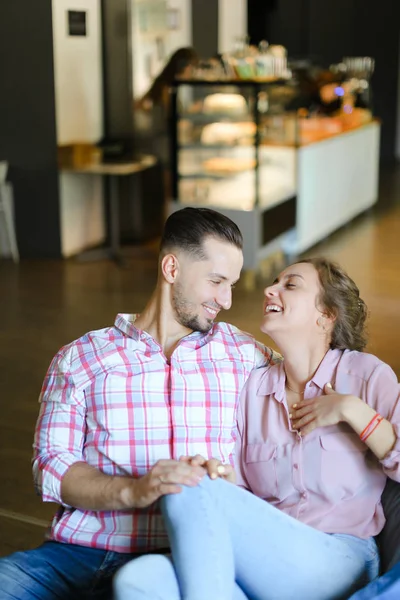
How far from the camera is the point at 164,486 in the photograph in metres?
1.83

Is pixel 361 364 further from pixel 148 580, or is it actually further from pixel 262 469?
pixel 148 580

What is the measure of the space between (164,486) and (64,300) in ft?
15.2

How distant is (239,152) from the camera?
7.06 meters

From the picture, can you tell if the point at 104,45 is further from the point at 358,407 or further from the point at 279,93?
the point at 358,407

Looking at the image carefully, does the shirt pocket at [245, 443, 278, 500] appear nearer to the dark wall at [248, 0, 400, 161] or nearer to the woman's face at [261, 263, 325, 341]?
the woman's face at [261, 263, 325, 341]

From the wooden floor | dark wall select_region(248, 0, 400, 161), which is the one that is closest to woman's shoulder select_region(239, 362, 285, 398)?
the wooden floor

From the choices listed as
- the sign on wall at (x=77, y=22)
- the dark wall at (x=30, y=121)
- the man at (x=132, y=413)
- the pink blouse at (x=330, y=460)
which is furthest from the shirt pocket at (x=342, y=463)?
the sign on wall at (x=77, y=22)

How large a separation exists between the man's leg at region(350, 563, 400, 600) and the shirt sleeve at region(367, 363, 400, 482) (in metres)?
0.26

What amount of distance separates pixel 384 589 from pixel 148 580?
1.49 feet

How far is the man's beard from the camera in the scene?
219cm

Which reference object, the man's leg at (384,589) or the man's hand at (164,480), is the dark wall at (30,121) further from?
the man's leg at (384,589)

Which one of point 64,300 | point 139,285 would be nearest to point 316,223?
point 139,285

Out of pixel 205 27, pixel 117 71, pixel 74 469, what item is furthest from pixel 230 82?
pixel 74 469

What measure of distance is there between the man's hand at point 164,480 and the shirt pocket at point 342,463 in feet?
1.19
